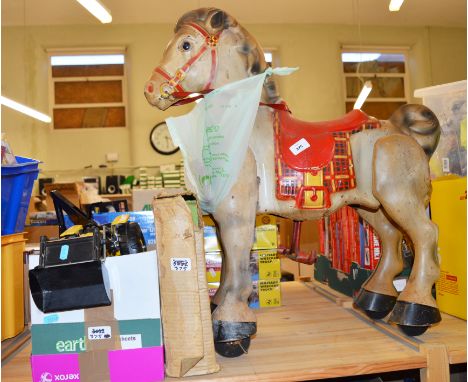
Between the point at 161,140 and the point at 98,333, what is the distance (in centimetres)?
542

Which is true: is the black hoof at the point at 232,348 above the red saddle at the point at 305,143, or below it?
below

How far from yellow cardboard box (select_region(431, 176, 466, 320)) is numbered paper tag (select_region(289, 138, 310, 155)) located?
1.70 feet

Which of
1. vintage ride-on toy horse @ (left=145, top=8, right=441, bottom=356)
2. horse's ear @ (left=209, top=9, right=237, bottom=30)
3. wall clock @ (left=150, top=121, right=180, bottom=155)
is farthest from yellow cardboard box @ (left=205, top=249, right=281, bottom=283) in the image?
wall clock @ (left=150, top=121, right=180, bottom=155)

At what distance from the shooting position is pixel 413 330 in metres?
1.15

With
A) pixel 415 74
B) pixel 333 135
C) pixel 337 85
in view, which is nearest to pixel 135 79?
pixel 337 85

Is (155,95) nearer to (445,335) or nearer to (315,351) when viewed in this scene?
(315,351)

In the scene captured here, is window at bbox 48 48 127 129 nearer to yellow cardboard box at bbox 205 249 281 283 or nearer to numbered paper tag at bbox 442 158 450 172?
yellow cardboard box at bbox 205 249 281 283

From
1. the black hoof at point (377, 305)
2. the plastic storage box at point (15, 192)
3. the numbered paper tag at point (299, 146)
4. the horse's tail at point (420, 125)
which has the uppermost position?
the horse's tail at point (420, 125)

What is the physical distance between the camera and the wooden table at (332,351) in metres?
0.99

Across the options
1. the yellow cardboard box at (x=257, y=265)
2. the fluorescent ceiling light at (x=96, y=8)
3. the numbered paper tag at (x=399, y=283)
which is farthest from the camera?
the fluorescent ceiling light at (x=96, y=8)

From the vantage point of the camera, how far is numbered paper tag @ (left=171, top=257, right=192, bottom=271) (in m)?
0.95

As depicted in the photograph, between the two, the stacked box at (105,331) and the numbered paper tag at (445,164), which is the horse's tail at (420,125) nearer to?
the numbered paper tag at (445,164)

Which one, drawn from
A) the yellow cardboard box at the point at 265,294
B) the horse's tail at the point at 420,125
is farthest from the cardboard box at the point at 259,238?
the horse's tail at the point at 420,125

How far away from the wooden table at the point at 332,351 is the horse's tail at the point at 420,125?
491 millimetres
